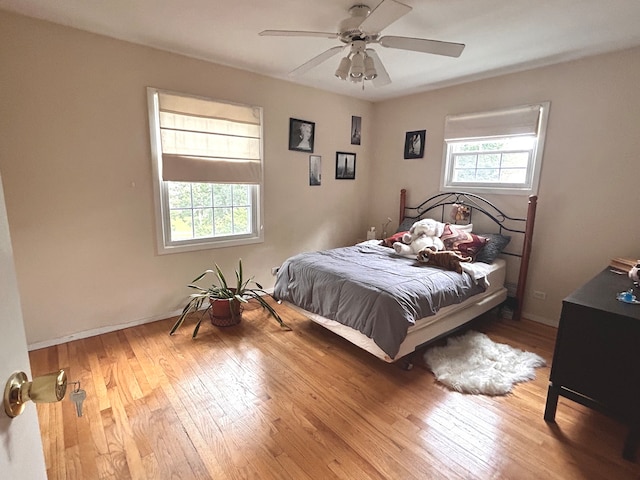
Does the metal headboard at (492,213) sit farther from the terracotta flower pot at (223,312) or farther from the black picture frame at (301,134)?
the terracotta flower pot at (223,312)

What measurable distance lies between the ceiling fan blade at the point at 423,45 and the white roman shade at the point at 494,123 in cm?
152

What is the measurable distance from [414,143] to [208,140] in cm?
247

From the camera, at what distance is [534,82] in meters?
3.09

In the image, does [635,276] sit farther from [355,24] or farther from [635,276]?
[355,24]

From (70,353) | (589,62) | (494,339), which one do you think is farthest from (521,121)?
(70,353)

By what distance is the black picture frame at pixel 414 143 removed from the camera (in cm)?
401

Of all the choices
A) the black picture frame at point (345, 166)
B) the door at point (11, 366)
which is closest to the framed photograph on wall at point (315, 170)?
the black picture frame at point (345, 166)

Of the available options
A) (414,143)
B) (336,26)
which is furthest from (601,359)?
(414,143)

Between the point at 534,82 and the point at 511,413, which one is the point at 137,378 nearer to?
the point at 511,413

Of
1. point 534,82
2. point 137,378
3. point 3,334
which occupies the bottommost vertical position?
point 137,378

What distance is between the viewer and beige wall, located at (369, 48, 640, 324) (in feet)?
8.77

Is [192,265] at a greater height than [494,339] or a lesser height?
greater

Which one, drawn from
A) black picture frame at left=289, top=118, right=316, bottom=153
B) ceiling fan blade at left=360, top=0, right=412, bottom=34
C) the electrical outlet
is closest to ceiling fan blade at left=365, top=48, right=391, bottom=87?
ceiling fan blade at left=360, top=0, right=412, bottom=34

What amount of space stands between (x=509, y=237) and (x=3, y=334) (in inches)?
146
